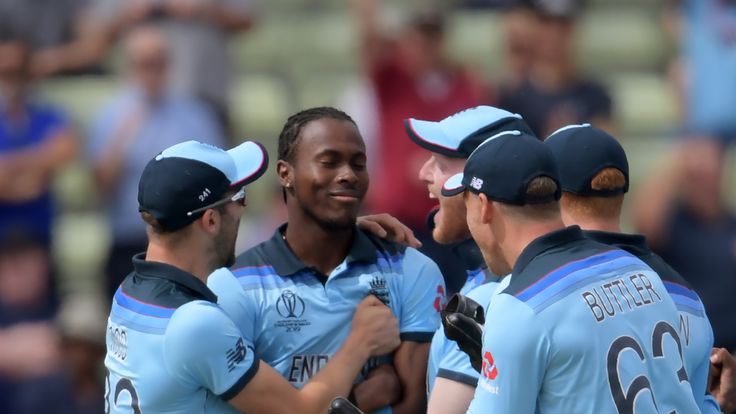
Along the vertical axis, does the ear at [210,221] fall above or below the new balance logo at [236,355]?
above

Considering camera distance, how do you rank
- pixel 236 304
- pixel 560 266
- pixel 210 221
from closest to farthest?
pixel 560 266
pixel 210 221
pixel 236 304

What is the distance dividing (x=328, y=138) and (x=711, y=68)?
5.08 metres

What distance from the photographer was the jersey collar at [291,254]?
400 centimetres

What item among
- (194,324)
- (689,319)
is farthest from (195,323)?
(689,319)

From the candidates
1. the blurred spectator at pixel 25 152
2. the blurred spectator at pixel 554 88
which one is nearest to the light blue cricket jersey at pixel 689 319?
the blurred spectator at pixel 554 88

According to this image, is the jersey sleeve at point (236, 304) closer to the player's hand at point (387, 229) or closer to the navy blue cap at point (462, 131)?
the player's hand at point (387, 229)

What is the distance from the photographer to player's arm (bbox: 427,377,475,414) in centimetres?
369

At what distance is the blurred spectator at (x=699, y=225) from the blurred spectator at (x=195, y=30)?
2784 mm

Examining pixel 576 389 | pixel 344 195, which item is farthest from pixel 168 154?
pixel 576 389

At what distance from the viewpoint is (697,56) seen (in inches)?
336

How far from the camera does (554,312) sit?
127 inches

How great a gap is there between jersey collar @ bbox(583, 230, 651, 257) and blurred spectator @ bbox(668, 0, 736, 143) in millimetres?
4613

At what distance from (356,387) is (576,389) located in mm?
881

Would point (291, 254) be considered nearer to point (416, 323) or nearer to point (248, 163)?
point (248, 163)
